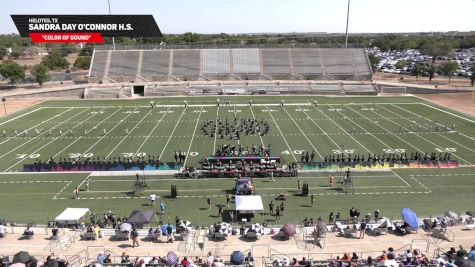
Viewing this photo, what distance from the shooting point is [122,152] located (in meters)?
34.8

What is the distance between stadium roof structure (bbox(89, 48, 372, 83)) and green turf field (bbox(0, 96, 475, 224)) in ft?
49.7

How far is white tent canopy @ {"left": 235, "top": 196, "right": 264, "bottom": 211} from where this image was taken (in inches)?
829

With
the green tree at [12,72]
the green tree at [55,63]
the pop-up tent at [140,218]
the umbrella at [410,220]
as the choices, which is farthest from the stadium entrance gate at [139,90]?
Answer: the umbrella at [410,220]

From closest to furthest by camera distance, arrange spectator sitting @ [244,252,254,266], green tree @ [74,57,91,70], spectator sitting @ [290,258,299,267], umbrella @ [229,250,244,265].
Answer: spectator sitting @ [290,258,299,267], umbrella @ [229,250,244,265], spectator sitting @ [244,252,254,266], green tree @ [74,57,91,70]

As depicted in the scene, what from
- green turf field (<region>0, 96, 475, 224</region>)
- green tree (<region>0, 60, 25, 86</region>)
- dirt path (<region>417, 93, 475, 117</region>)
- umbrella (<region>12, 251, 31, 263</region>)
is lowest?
green turf field (<region>0, 96, 475, 224</region>)

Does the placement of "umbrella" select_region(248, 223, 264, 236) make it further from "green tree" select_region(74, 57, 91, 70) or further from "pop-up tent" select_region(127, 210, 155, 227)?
"green tree" select_region(74, 57, 91, 70)

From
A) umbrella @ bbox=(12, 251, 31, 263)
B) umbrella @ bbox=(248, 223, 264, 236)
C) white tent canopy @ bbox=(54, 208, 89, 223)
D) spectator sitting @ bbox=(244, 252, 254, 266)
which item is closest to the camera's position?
umbrella @ bbox=(12, 251, 31, 263)

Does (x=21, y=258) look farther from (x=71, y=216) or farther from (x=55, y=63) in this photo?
(x=55, y=63)

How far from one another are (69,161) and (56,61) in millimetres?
83988

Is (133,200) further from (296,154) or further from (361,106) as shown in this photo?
(361,106)

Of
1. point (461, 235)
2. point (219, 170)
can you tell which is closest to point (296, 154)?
point (219, 170)

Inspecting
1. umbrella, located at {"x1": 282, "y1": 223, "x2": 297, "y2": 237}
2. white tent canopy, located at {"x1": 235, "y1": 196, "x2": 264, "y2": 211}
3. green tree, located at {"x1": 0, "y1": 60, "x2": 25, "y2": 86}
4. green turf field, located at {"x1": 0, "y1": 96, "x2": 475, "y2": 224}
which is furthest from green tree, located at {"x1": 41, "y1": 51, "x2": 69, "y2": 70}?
umbrella, located at {"x1": 282, "y1": 223, "x2": 297, "y2": 237}

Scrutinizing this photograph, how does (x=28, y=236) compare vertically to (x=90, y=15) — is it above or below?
below

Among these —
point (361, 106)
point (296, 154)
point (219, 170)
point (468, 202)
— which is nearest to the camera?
point (468, 202)
